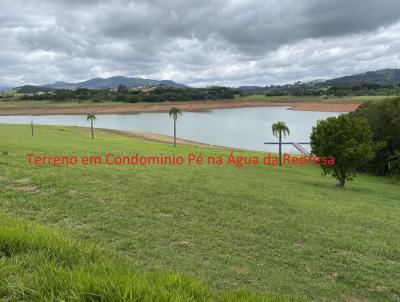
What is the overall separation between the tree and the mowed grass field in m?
8.24

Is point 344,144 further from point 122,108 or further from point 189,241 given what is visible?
point 122,108

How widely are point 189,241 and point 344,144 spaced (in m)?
15.4

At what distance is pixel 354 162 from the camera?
19.1 meters

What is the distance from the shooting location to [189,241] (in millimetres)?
6051

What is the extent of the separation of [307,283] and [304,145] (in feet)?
150

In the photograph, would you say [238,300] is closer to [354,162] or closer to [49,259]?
[49,259]

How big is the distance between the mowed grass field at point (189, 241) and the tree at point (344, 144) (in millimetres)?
8239

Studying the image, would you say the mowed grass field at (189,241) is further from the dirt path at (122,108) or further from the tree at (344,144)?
the dirt path at (122,108)

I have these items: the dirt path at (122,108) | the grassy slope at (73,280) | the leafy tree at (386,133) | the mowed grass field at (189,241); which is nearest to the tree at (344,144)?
the mowed grass field at (189,241)

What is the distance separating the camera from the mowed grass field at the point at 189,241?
288cm

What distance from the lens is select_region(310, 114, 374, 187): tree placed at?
18.8 metres

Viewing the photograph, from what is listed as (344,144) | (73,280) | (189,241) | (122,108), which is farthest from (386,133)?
(122,108)

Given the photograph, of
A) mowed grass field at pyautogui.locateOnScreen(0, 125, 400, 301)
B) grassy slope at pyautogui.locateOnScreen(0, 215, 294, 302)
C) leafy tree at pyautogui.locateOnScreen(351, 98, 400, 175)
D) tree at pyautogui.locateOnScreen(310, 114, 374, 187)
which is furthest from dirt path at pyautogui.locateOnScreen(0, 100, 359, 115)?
grassy slope at pyautogui.locateOnScreen(0, 215, 294, 302)

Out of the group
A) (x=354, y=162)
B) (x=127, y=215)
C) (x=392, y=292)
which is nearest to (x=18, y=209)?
(x=127, y=215)
